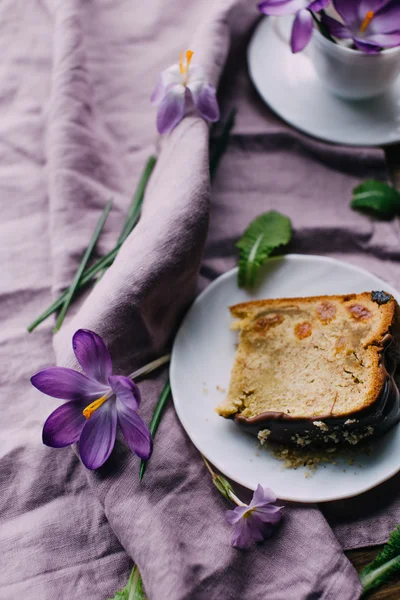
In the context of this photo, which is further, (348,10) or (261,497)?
(348,10)

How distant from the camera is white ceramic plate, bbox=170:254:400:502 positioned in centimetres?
155

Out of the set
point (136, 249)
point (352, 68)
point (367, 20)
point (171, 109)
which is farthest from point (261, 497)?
point (367, 20)

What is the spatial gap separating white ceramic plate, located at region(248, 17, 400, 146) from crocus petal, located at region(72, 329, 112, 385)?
1013 millimetres

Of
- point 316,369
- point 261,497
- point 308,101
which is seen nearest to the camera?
point 261,497

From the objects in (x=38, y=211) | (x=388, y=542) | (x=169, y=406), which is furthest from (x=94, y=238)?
(x=388, y=542)

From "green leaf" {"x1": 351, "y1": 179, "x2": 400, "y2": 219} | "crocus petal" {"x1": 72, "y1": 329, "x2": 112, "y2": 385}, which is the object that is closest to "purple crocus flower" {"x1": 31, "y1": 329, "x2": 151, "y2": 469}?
"crocus petal" {"x1": 72, "y1": 329, "x2": 112, "y2": 385}

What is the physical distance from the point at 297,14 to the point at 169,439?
1.28 metres

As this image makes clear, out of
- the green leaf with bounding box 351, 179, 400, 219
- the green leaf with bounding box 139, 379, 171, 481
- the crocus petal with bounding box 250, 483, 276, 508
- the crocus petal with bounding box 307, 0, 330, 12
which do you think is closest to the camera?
the crocus petal with bounding box 250, 483, 276, 508

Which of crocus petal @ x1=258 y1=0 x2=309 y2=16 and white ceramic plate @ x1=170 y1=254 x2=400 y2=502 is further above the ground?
crocus petal @ x1=258 y1=0 x2=309 y2=16

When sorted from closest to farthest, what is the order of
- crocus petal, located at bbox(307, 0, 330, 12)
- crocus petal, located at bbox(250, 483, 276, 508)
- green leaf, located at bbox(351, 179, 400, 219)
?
crocus petal, located at bbox(250, 483, 276, 508) → crocus petal, located at bbox(307, 0, 330, 12) → green leaf, located at bbox(351, 179, 400, 219)

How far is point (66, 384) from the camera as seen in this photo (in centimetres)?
157

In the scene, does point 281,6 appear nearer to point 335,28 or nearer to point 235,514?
point 335,28

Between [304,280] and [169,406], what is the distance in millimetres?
535

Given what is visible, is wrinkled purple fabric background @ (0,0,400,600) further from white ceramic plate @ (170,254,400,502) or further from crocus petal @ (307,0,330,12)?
crocus petal @ (307,0,330,12)
